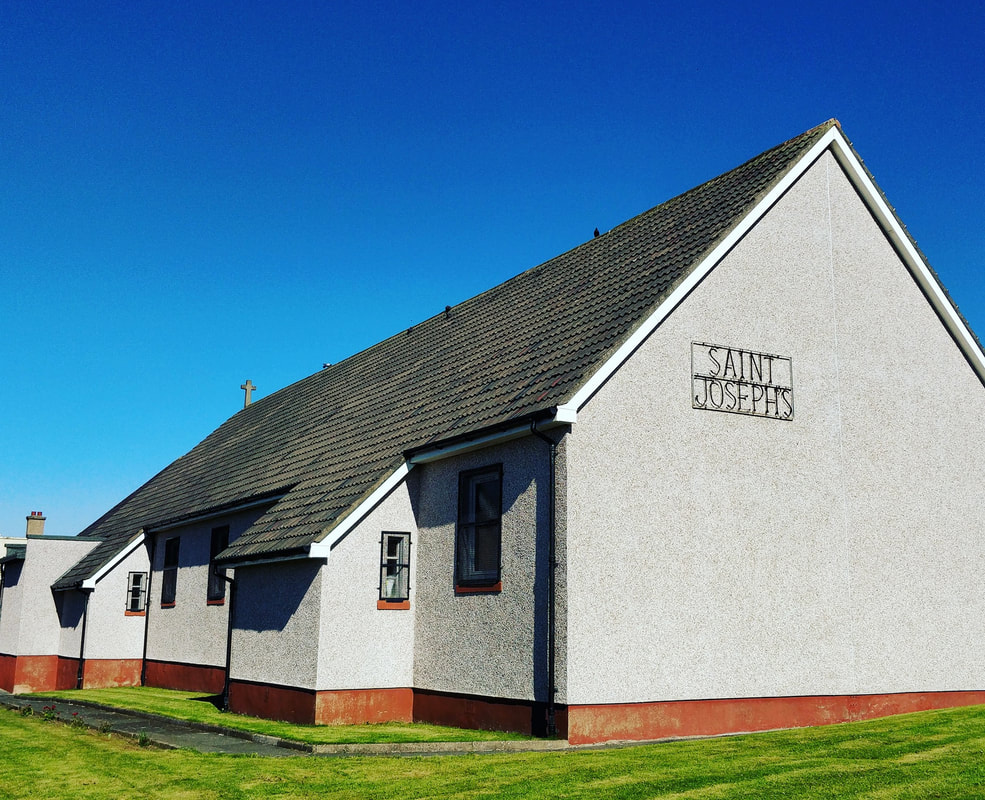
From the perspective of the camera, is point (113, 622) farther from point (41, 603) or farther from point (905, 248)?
point (905, 248)

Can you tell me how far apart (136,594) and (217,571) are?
581 centimetres

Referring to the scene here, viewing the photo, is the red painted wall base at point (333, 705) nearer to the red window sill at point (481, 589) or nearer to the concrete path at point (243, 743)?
the concrete path at point (243, 743)

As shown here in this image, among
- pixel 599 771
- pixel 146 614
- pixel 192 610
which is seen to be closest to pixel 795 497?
pixel 599 771

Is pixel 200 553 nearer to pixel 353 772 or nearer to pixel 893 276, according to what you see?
pixel 353 772

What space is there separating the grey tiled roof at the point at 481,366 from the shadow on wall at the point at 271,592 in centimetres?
38

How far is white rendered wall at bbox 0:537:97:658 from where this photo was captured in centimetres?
2755

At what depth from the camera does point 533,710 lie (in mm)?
12414

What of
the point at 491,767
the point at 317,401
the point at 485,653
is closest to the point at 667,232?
the point at 485,653

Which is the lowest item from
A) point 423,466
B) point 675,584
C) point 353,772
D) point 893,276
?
point 353,772

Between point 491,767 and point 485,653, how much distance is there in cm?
327

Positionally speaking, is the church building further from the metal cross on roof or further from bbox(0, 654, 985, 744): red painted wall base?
the metal cross on roof

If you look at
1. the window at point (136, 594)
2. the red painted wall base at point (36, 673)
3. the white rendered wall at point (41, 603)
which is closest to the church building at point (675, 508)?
the window at point (136, 594)

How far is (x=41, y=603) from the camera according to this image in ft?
92.1

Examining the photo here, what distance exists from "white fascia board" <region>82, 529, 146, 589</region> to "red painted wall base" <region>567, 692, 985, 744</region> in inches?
→ 682
